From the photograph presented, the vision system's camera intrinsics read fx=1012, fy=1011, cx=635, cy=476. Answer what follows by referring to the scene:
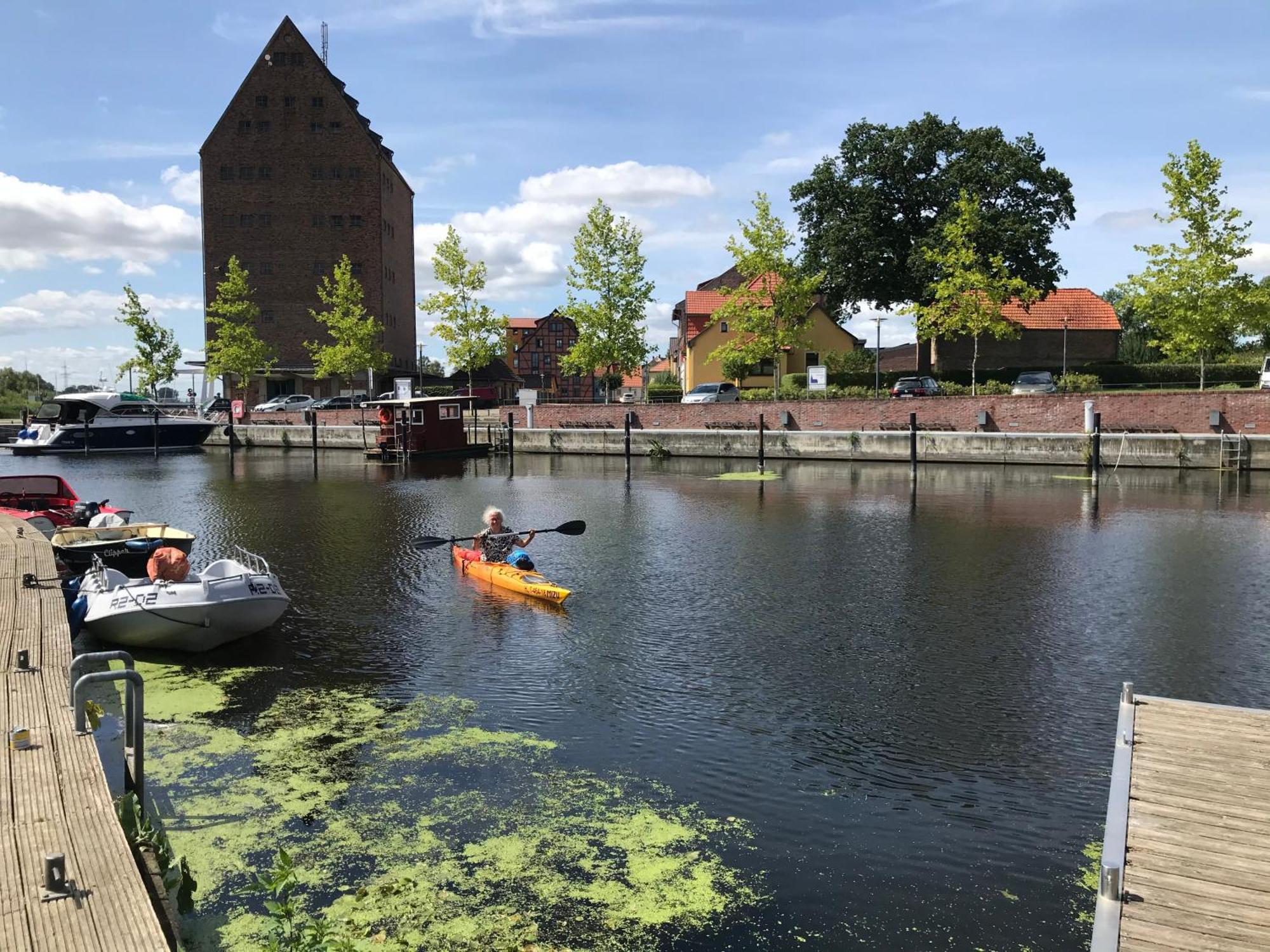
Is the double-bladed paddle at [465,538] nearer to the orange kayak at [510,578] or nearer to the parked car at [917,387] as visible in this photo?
the orange kayak at [510,578]

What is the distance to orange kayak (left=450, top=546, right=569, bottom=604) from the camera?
1728 centimetres

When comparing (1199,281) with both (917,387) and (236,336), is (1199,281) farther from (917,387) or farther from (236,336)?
(236,336)

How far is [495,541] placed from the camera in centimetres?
1988

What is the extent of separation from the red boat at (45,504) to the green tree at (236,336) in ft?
178

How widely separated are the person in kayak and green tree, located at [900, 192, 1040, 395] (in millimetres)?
35950

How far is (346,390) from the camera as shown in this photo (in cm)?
8331

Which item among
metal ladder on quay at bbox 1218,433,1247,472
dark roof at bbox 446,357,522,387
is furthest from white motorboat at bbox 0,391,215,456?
metal ladder on quay at bbox 1218,433,1247,472

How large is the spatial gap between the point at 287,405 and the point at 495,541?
187 ft

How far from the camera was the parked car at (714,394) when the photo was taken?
55.8m

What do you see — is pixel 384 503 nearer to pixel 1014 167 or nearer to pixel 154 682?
pixel 154 682

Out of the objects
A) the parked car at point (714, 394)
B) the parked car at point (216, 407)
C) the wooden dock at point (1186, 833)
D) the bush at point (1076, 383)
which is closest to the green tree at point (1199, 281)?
the bush at point (1076, 383)

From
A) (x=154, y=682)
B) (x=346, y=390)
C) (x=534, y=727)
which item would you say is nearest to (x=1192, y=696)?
(x=534, y=727)

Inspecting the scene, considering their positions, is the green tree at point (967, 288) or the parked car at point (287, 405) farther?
the parked car at point (287, 405)

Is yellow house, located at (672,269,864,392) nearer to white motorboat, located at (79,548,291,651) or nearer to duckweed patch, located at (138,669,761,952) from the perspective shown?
white motorboat, located at (79,548,291,651)
